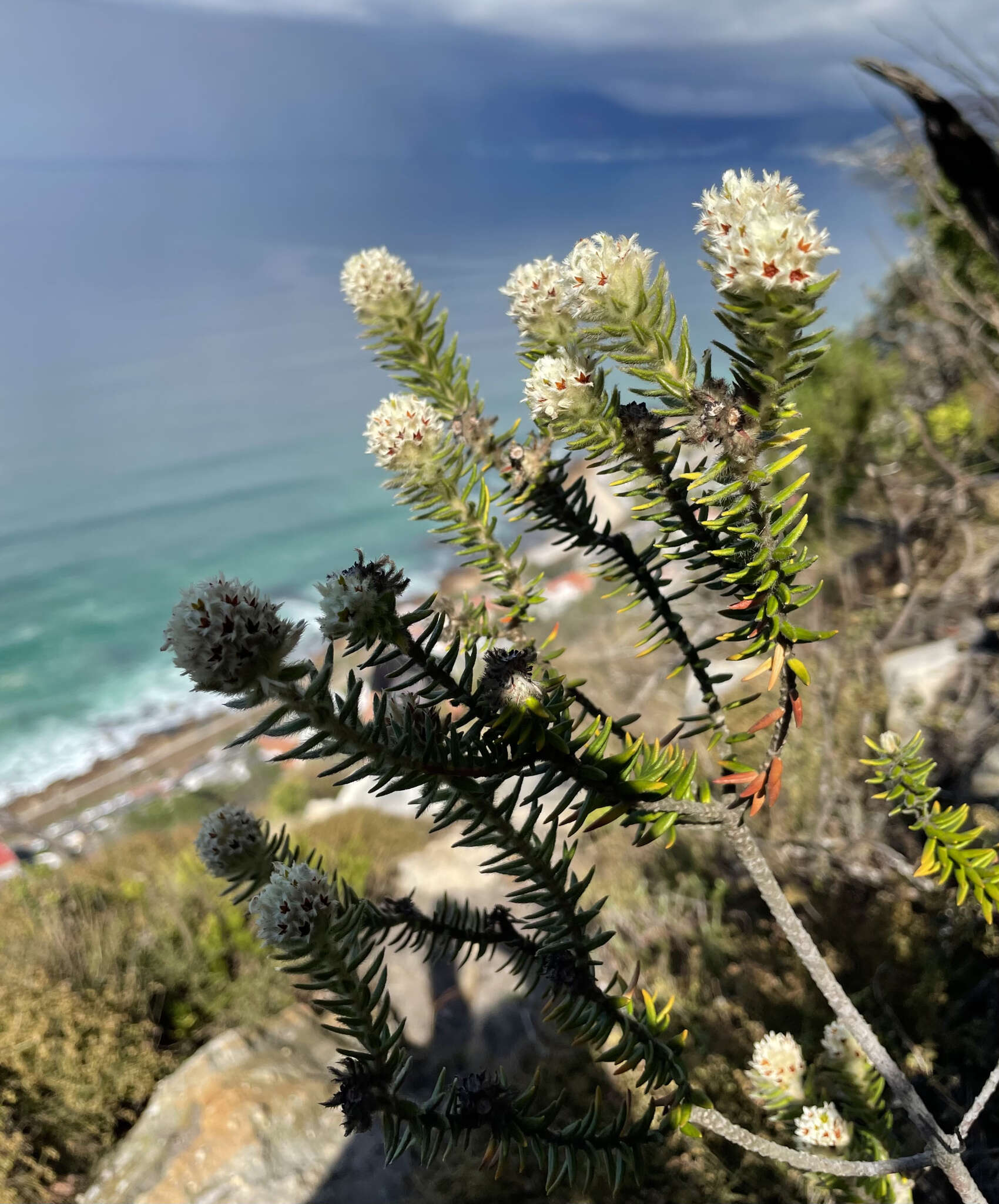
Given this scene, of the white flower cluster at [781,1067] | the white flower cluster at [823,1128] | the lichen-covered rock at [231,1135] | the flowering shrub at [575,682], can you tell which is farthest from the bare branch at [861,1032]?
the lichen-covered rock at [231,1135]

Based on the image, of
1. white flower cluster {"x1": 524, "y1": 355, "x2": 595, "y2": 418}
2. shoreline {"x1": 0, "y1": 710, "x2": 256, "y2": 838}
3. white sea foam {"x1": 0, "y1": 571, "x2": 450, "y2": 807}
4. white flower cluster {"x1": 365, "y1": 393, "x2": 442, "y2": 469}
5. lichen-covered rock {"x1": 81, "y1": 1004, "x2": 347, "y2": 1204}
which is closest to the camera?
white flower cluster {"x1": 524, "y1": 355, "x2": 595, "y2": 418}

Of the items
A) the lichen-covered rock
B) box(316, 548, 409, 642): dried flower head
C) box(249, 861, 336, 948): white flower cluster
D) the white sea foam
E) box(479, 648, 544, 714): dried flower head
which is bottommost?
the lichen-covered rock

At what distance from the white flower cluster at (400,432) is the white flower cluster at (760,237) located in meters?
0.66

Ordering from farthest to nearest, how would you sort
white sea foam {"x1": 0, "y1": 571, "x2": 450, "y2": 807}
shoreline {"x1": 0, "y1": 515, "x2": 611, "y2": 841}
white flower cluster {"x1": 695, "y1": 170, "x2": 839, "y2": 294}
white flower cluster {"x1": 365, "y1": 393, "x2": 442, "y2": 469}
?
white sea foam {"x1": 0, "y1": 571, "x2": 450, "y2": 807}
shoreline {"x1": 0, "y1": 515, "x2": 611, "y2": 841}
white flower cluster {"x1": 365, "y1": 393, "x2": 442, "y2": 469}
white flower cluster {"x1": 695, "y1": 170, "x2": 839, "y2": 294}

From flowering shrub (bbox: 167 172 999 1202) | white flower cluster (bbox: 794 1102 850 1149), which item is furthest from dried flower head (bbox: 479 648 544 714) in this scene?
white flower cluster (bbox: 794 1102 850 1149)

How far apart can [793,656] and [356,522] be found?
174 feet

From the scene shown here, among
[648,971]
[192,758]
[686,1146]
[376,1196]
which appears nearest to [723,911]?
[648,971]

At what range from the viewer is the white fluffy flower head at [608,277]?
103 centimetres

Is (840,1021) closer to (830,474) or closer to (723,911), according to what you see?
(723,911)

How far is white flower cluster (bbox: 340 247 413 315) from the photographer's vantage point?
167cm

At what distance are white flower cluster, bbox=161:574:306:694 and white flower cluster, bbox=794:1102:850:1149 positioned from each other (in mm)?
1739

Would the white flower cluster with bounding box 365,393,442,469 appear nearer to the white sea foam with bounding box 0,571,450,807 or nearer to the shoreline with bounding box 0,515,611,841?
the shoreline with bounding box 0,515,611,841

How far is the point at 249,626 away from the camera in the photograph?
92cm

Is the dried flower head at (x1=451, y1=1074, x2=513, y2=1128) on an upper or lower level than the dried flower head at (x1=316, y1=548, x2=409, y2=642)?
lower
